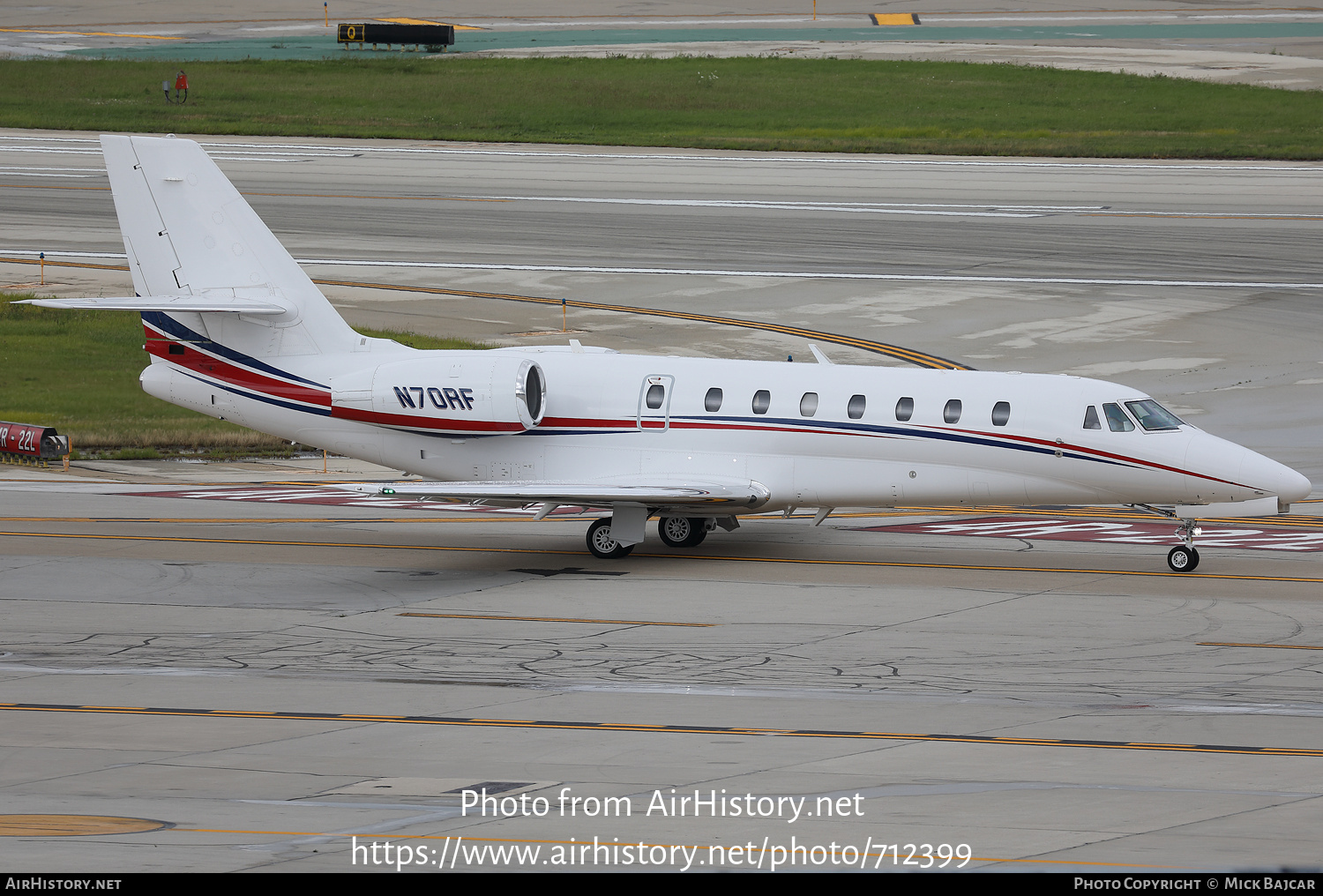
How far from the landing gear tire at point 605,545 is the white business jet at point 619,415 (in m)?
0.03

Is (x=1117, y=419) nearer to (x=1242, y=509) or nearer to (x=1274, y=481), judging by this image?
(x=1242, y=509)

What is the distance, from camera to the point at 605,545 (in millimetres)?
26578

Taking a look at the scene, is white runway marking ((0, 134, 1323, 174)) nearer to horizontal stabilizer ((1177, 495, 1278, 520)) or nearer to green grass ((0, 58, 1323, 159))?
green grass ((0, 58, 1323, 159))

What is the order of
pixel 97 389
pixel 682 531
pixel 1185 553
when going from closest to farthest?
pixel 1185 553
pixel 682 531
pixel 97 389

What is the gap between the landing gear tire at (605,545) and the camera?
26516 millimetres

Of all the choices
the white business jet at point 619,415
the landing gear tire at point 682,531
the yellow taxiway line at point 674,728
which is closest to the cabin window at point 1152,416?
the white business jet at point 619,415

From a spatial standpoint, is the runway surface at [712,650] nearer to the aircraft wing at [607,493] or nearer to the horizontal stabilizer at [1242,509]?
the horizontal stabilizer at [1242,509]

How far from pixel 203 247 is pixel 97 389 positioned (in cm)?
1388

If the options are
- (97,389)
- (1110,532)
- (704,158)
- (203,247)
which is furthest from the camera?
(704,158)

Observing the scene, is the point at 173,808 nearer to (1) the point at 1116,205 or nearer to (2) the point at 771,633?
(2) the point at 771,633

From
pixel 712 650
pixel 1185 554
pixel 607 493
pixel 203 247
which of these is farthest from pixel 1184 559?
pixel 203 247

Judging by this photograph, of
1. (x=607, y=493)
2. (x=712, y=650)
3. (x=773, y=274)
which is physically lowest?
(x=712, y=650)

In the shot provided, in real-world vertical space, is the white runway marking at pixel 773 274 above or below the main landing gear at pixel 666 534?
above

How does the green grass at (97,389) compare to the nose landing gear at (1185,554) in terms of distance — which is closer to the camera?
the nose landing gear at (1185,554)
